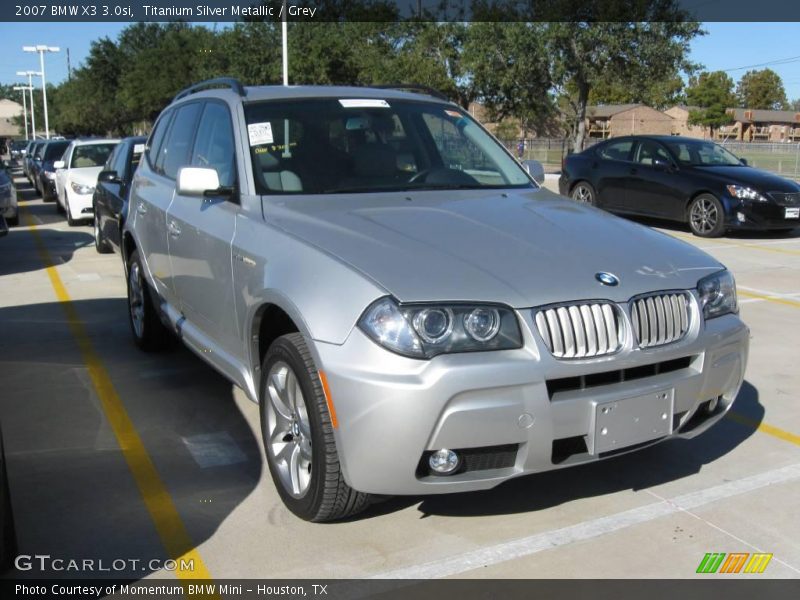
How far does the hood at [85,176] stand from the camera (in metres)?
14.5

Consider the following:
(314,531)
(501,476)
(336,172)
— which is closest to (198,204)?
(336,172)

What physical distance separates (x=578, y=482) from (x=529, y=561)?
0.82 meters

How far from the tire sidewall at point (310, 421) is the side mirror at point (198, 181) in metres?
1.06

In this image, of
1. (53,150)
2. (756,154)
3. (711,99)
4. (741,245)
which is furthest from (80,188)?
(711,99)

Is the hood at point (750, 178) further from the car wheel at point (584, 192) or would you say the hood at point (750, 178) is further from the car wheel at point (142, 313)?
the car wheel at point (142, 313)

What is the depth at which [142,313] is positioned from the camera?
6.24 metres

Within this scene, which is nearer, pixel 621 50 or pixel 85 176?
pixel 85 176

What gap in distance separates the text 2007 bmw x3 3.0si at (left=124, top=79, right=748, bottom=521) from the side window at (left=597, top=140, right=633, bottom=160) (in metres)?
10.5

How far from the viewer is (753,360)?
20.2 ft

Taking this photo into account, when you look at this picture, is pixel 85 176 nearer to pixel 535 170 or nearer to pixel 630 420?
pixel 535 170

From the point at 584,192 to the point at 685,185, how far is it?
7.87 ft

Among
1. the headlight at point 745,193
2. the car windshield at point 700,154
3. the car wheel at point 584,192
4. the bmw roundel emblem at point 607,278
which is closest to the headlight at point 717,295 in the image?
the bmw roundel emblem at point 607,278

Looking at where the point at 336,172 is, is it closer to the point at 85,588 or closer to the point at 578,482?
the point at 578,482

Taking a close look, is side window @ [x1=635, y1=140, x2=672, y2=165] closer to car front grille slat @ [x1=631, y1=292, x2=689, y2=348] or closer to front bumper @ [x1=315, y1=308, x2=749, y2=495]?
car front grille slat @ [x1=631, y1=292, x2=689, y2=348]
